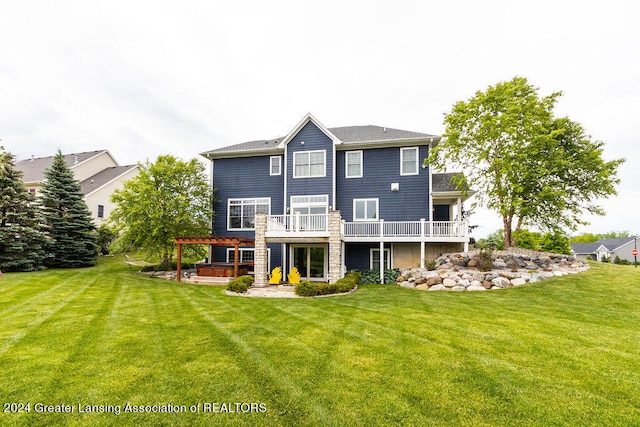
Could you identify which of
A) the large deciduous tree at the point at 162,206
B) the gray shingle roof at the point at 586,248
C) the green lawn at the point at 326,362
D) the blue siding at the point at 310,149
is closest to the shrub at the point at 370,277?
the blue siding at the point at 310,149

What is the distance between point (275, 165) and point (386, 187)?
6.36 m

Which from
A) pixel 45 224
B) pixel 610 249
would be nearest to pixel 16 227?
pixel 45 224

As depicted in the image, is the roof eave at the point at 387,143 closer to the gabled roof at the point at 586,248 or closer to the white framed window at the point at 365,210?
the white framed window at the point at 365,210

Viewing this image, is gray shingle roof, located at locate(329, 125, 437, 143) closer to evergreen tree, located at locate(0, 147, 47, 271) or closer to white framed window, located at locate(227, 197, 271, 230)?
white framed window, located at locate(227, 197, 271, 230)

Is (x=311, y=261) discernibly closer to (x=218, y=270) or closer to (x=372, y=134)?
(x=218, y=270)

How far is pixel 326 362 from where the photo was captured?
4359 mm

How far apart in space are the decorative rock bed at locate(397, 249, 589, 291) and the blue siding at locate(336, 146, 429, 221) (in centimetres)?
291

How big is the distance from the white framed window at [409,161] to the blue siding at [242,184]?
6648 millimetres

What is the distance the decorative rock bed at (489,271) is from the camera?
11.2 m

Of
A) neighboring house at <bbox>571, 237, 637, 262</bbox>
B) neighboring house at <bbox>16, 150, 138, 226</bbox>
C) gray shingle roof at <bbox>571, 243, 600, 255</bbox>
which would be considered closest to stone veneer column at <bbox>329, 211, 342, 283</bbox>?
neighboring house at <bbox>16, 150, 138, 226</bbox>

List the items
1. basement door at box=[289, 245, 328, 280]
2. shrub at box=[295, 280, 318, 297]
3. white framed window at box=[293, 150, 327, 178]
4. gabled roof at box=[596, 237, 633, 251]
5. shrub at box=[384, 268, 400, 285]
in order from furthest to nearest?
gabled roof at box=[596, 237, 633, 251] < white framed window at box=[293, 150, 327, 178] < basement door at box=[289, 245, 328, 280] < shrub at box=[384, 268, 400, 285] < shrub at box=[295, 280, 318, 297]

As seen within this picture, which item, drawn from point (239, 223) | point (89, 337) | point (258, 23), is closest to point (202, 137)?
point (239, 223)

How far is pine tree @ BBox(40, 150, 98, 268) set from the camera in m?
16.9

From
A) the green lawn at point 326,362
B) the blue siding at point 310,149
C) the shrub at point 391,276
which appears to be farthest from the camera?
the blue siding at point 310,149
